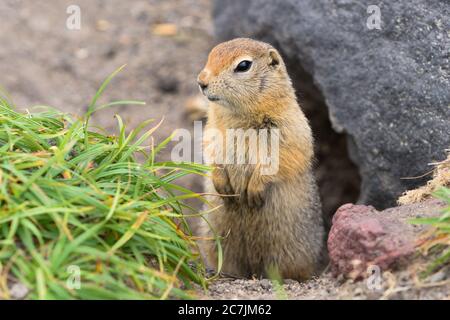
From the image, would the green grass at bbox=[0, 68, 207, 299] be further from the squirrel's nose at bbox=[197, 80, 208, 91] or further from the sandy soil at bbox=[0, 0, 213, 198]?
the sandy soil at bbox=[0, 0, 213, 198]

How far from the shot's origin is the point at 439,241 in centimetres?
406

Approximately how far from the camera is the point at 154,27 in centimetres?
950

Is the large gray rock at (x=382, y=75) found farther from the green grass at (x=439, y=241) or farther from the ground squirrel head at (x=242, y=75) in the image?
the green grass at (x=439, y=241)

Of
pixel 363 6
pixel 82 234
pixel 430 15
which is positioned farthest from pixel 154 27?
pixel 82 234

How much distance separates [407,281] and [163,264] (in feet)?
4.66

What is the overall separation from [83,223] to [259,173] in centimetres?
188

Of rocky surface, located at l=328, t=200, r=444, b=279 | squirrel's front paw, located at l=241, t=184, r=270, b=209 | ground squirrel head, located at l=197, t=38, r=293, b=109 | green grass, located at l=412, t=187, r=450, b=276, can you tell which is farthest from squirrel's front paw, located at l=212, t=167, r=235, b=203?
green grass, located at l=412, t=187, r=450, b=276

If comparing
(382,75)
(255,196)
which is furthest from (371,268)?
(382,75)

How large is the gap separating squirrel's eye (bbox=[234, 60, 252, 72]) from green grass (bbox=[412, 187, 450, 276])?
79.2 inches

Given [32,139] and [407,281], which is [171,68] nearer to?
[32,139]

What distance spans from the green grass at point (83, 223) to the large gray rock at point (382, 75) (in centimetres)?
235

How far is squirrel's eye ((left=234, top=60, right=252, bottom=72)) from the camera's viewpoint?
5559 mm

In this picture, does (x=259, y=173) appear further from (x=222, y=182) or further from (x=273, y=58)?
(x=273, y=58)

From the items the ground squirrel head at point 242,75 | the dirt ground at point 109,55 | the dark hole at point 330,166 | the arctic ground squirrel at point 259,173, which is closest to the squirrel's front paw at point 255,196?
the arctic ground squirrel at point 259,173
